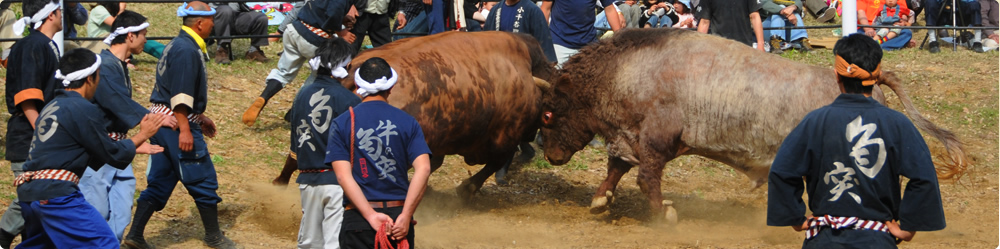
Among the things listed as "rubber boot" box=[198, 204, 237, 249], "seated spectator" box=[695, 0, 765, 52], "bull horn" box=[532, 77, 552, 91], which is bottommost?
"rubber boot" box=[198, 204, 237, 249]

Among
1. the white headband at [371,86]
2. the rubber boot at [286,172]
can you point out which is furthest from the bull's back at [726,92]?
the white headband at [371,86]

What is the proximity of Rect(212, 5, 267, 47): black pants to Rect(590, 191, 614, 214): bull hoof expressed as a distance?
5988 millimetres

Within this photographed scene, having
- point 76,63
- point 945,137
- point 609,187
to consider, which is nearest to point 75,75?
point 76,63

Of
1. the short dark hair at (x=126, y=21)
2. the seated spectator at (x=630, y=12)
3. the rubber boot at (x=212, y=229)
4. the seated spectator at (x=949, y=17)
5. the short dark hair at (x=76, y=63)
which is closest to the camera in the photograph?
the short dark hair at (x=76, y=63)

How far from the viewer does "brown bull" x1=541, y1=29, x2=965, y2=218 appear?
7.21 m

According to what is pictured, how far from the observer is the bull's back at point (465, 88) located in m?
6.60

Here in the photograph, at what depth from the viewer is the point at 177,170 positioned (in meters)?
6.30

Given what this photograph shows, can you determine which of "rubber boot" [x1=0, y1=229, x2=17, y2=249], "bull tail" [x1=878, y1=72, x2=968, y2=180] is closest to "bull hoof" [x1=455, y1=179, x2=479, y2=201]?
"bull tail" [x1=878, y1=72, x2=968, y2=180]

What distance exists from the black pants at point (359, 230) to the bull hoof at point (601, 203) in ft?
11.9

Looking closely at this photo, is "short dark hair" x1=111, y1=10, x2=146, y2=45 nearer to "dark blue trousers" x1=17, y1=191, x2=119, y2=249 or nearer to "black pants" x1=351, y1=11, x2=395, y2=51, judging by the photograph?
"dark blue trousers" x1=17, y1=191, x2=119, y2=249

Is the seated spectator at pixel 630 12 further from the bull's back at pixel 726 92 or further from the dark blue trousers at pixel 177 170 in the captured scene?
the dark blue trousers at pixel 177 170

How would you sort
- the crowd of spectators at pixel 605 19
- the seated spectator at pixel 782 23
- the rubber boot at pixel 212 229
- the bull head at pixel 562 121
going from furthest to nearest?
the seated spectator at pixel 782 23 < the crowd of spectators at pixel 605 19 < the bull head at pixel 562 121 < the rubber boot at pixel 212 229

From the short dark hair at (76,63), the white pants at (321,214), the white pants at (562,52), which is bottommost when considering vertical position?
the white pants at (321,214)

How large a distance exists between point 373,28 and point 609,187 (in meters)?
3.57
